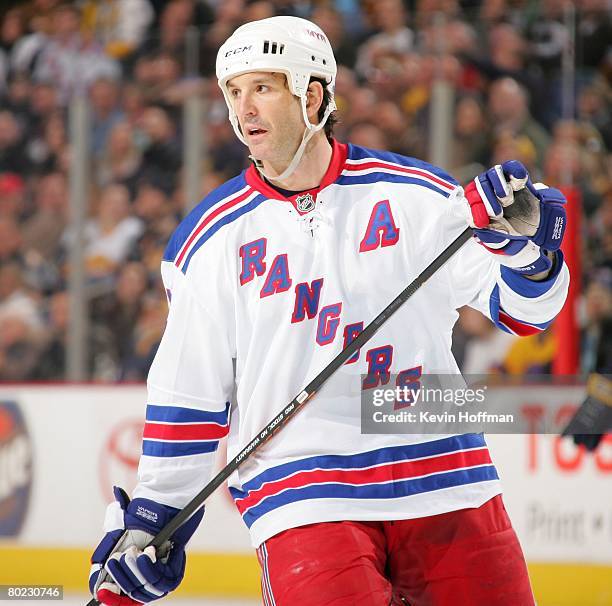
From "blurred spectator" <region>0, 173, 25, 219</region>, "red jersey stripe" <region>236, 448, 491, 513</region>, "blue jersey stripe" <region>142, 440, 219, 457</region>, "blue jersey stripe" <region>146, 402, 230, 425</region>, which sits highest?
"blurred spectator" <region>0, 173, 25, 219</region>

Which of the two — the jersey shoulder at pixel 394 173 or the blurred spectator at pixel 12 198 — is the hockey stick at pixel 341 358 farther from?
the blurred spectator at pixel 12 198

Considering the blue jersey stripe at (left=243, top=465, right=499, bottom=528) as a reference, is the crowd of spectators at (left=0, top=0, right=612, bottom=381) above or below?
above

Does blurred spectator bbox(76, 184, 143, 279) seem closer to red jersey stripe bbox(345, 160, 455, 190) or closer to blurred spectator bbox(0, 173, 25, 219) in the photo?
blurred spectator bbox(0, 173, 25, 219)

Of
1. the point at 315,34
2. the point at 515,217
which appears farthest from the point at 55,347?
the point at 515,217

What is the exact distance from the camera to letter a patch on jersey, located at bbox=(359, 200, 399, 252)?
1957 millimetres

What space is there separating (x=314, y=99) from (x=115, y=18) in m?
3.86

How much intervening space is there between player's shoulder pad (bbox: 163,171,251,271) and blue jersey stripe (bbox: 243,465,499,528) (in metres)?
0.44

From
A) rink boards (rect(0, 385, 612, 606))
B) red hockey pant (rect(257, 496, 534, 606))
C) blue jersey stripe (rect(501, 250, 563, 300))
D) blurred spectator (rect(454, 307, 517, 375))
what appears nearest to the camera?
red hockey pant (rect(257, 496, 534, 606))

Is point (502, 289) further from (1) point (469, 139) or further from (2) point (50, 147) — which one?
(2) point (50, 147)

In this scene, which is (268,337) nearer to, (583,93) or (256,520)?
(256,520)

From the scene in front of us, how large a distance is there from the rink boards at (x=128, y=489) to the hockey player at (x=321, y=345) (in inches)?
61.4

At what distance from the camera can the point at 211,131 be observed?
475cm

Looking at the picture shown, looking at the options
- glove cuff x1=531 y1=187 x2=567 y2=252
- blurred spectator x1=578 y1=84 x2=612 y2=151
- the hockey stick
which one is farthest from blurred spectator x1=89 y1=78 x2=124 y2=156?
glove cuff x1=531 y1=187 x2=567 y2=252

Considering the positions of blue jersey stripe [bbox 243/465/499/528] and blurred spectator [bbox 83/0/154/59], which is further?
blurred spectator [bbox 83/0/154/59]
